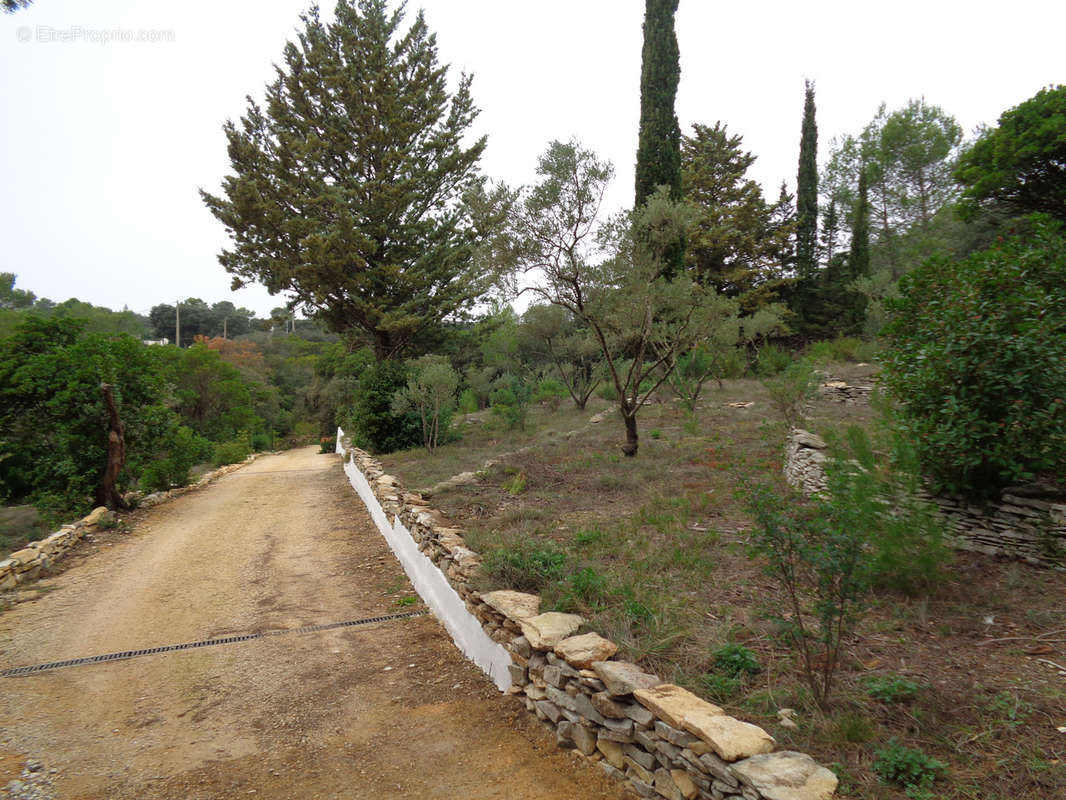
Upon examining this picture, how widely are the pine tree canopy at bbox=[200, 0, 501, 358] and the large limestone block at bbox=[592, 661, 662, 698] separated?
41.7 ft

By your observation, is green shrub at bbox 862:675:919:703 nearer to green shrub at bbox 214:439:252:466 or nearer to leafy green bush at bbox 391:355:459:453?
leafy green bush at bbox 391:355:459:453

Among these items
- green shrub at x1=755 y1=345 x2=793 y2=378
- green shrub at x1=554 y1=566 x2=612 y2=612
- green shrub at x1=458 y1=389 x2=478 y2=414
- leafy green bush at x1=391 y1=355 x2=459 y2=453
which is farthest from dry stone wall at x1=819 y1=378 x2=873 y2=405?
green shrub at x1=554 y1=566 x2=612 y2=612

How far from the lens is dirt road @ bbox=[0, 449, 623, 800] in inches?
124

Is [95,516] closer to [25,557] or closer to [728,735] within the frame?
[25,557]

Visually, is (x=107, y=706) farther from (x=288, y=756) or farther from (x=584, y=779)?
(x=584, y=779)

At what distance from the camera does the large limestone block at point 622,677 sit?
282cm

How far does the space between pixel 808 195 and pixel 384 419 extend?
75.4 ft

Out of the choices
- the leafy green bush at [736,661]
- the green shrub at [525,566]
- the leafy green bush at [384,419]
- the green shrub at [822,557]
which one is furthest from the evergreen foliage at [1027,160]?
the leafy green bush at [736,661]

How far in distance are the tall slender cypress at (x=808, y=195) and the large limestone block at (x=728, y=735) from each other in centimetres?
2740

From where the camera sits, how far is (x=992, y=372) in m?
4.33

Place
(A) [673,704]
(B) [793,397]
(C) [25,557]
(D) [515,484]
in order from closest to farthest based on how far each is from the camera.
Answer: (A) [673,704], (C) [25,557], (D) [515,484], (B) [793,397]

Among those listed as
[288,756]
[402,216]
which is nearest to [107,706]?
[288,756]

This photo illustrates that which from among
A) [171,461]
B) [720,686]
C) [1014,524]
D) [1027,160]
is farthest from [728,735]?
[1027,160]

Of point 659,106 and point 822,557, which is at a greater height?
point 659,106
